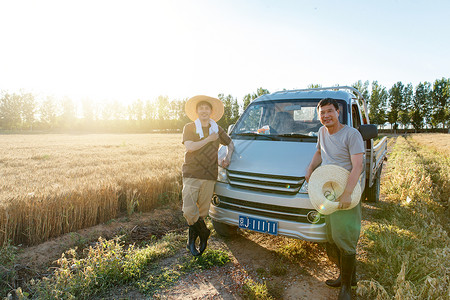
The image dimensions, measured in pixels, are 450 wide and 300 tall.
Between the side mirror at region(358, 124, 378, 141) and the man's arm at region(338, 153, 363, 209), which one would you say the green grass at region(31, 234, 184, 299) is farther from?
the side mirror at region(358, 124, 378, 141)

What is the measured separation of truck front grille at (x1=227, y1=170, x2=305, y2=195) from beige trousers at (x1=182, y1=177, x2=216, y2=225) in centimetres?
36

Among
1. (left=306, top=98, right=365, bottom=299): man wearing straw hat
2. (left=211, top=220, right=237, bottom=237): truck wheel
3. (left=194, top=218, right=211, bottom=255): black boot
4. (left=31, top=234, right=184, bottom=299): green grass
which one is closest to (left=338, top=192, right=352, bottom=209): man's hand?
(left=306, top=98, right=365, bottom=299): man wearing straw hat

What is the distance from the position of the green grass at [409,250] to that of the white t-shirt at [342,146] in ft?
3.99

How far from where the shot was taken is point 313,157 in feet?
10.9

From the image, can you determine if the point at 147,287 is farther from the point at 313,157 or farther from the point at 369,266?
the point at 369,266

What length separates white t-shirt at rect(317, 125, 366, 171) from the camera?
2793 mm

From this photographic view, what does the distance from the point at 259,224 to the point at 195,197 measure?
962 millimetres

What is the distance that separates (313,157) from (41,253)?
409 centimetres

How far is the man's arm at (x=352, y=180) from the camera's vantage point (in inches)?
108

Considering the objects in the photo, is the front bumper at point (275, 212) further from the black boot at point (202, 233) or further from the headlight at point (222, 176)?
the black boot at point (202, 233)

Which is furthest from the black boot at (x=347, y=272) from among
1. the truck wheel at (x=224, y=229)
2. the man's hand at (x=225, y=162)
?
the truck wheel at (x=224, y=229)

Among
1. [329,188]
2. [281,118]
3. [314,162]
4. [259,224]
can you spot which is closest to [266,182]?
[259,224]

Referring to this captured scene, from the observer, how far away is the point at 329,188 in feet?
9.51

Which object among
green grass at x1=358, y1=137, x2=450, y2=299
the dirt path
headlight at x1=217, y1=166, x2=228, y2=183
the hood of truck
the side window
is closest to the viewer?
green grass at x1=358, y1=137, x2=450, y2=299
